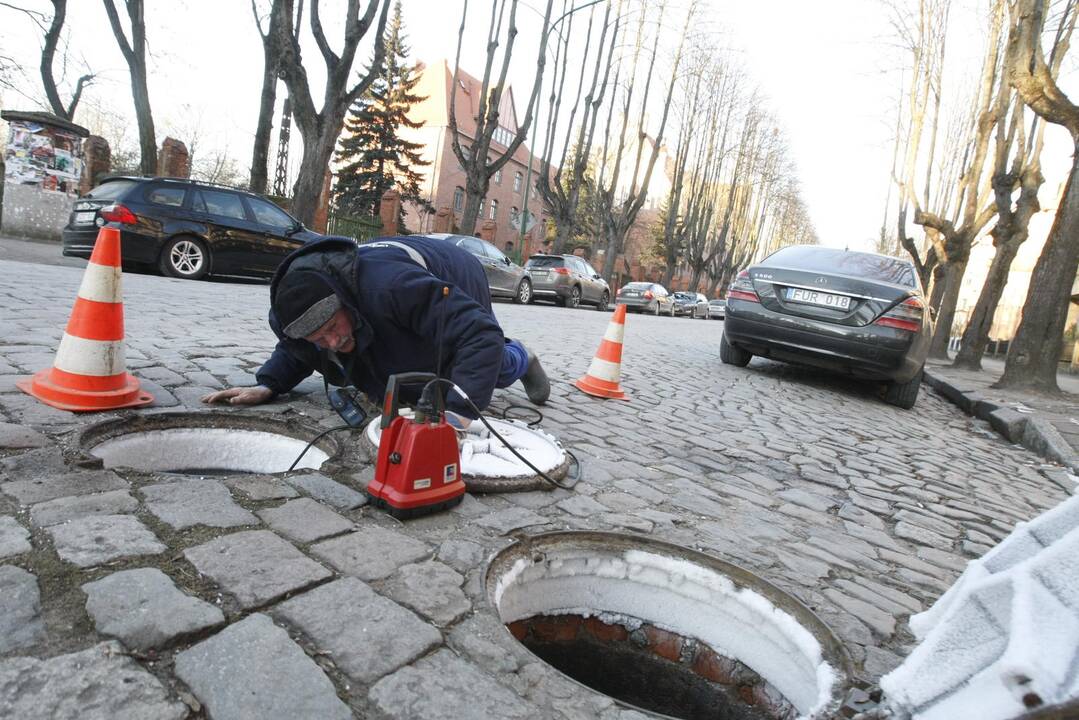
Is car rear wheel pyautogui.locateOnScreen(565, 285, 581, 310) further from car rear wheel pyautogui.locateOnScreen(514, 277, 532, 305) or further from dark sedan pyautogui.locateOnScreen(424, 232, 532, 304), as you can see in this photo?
dark sedan pyautogui.locateOnScreen(424, 232, 532, 304)

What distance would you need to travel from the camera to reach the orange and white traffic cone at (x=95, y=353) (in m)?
2.84

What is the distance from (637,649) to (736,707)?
Result: 1.12 ft

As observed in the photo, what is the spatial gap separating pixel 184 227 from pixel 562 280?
473 inches

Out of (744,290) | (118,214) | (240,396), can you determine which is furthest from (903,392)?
(118,214)

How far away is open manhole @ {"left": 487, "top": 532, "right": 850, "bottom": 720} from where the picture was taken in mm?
1924

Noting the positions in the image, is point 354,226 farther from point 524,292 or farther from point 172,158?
point 524,292

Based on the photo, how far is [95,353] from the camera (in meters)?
2.89

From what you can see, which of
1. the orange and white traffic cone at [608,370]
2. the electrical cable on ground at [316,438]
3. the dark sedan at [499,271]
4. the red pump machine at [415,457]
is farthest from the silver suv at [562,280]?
the red pump machine at [415,457]

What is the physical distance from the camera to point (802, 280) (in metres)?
6.73

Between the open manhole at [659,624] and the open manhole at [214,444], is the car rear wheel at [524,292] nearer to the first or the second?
the open manhole at [214,444]

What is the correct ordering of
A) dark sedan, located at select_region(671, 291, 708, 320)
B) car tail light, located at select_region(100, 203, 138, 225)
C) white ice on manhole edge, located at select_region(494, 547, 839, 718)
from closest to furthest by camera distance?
1. white ice on manhole edge, located at select_region(494, 547, 839, 718)
2. car tail light, located at select_region(100, 203, 138, 225)
3. dark sedan, located at select_region(671, 291, 708, 320)

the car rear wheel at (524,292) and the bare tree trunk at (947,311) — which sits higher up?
the bare tree trunk at (947,311)

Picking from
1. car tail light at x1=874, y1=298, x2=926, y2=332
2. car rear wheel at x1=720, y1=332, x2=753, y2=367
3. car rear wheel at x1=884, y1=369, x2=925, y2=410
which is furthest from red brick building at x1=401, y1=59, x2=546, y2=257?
car tail light at x1=874, y1=298, x2=926, y2=332

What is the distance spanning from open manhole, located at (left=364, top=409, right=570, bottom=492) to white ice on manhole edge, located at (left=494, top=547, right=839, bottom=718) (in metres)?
0.48
